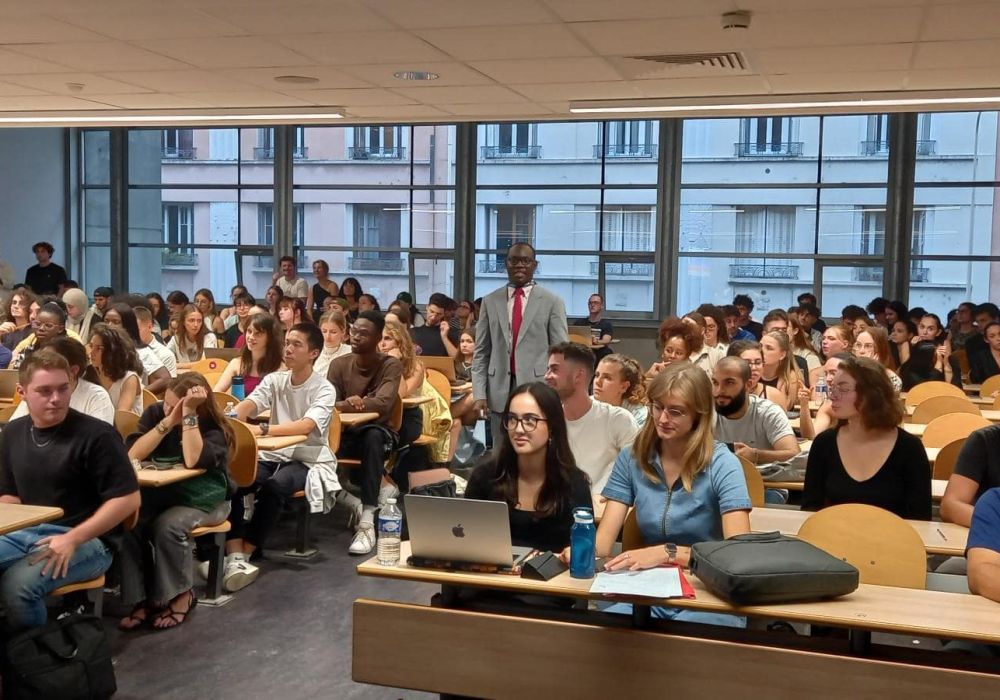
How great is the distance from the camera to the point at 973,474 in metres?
4.02

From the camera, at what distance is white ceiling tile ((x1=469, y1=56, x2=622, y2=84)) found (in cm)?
664

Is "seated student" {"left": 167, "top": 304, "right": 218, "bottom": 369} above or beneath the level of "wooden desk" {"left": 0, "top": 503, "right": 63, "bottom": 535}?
above

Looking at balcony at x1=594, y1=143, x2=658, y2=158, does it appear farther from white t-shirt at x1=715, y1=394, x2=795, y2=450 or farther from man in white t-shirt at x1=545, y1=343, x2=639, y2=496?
man in white t-shirt at x1=545, y1=343, x2=639, y2=496

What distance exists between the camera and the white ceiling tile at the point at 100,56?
646 centimetres

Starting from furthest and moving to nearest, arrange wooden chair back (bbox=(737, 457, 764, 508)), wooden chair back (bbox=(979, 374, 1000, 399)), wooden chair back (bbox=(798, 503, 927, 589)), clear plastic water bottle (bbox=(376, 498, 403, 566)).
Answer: wooden chair back (bbox=(979, 374, 1000, 399)), wooden chair back (bbox=(737, 457, 764, 508)), wooden chair back (bbox=(798, 503, 927, 589)), clear plastic water bottle (bbox=(376, 498, 403, 566))

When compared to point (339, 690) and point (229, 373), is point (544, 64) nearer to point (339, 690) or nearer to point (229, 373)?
point (229, 373)

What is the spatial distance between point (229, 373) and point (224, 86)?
2.19 meters

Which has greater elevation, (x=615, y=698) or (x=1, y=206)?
(x=1, y=206)

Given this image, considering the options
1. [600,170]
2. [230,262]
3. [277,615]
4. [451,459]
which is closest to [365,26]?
[277,615]

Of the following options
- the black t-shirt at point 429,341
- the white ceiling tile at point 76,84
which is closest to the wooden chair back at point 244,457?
the white ceiling tile at point 76,84

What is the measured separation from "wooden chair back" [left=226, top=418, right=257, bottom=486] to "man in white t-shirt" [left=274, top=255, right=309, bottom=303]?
9.61 m

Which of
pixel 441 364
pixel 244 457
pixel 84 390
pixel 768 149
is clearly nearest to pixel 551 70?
pixel 244 457

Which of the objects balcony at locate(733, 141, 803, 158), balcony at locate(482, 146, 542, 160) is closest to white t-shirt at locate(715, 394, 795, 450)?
balcony at locate(733, 141, 803, 158)

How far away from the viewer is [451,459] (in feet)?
28.1
